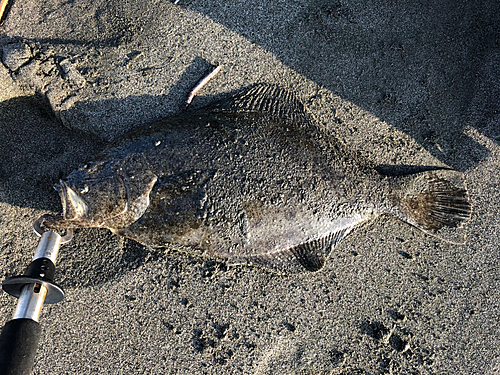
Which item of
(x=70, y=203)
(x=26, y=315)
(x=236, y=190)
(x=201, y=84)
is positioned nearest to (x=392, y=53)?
(x=201, y=84)

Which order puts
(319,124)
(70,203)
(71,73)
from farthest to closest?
(319,124) → (71,73) → (70,203)

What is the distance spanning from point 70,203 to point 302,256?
1.73 m

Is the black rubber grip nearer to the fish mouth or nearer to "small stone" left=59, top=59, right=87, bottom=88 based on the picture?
the fish mouth

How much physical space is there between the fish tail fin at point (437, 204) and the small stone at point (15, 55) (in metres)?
3.23

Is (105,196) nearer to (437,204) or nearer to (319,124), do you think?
(319,124)

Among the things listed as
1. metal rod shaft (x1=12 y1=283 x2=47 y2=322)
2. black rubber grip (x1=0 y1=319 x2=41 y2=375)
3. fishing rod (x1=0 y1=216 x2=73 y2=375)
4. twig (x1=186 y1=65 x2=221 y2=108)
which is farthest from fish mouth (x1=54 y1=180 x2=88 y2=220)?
twig (x1=186 y1=65 x2=221 y2=108)

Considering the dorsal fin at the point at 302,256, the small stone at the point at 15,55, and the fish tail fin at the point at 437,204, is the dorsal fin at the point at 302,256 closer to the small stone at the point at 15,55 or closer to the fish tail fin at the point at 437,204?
the fish tail fin at the point at 437,204

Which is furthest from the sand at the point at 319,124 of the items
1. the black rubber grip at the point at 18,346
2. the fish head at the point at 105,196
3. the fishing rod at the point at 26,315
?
the black rubber grip at the point at 18,346

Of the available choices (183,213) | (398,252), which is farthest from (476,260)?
(183,213)

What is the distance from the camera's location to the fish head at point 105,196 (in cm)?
237

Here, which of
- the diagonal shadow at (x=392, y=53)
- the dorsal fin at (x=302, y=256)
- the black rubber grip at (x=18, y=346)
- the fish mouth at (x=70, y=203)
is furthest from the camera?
the diagonal shadow at (x=392, y=53)

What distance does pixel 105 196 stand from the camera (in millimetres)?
2404

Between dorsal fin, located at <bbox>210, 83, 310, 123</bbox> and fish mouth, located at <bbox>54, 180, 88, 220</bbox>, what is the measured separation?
1.21 meters

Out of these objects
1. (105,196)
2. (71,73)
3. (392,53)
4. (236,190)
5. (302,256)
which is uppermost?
(71,73)
